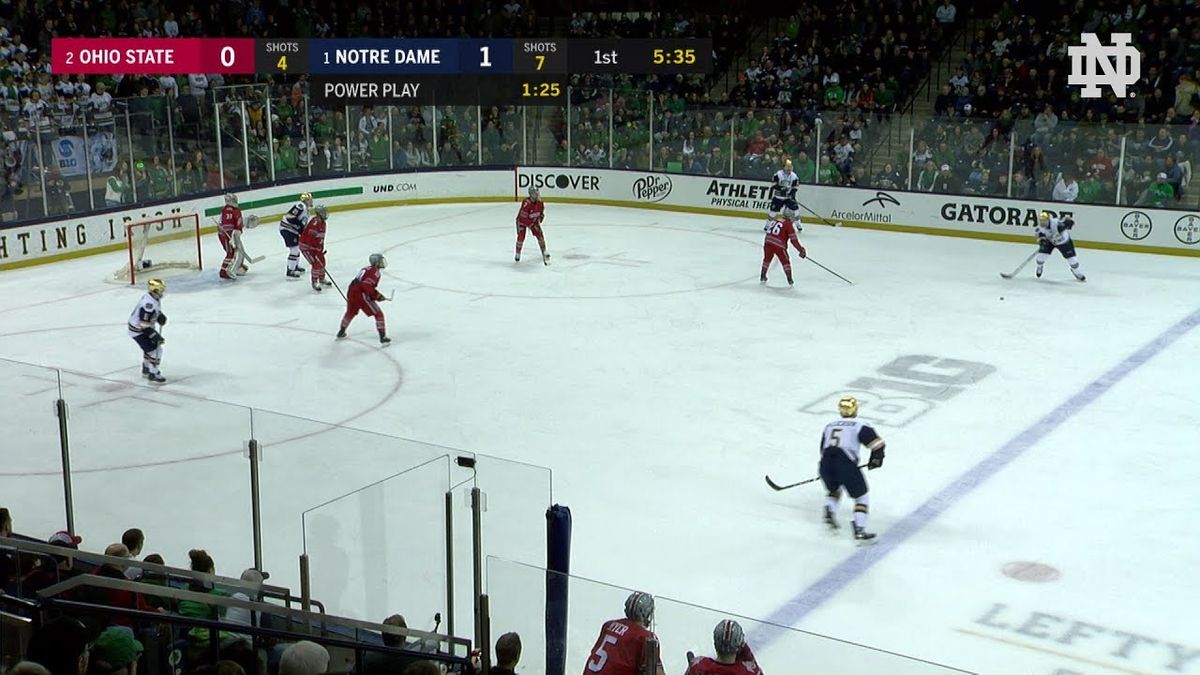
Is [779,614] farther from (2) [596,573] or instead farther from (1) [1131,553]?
(1) [1131,553]

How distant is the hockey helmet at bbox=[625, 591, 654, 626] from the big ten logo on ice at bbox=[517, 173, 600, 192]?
2113 cm

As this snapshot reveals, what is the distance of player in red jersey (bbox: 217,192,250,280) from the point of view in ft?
61.8

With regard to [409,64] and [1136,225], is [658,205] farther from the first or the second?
[1136,225]

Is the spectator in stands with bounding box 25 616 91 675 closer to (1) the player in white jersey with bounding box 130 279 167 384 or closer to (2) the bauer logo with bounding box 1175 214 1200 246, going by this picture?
(1) the player in white jersey with bounding box 130 279 167 384

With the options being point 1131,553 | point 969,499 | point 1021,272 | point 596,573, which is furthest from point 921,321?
point 596,573

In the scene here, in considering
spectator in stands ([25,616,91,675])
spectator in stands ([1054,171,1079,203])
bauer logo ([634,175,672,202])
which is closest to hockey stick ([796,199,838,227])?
bauer logo ([634,175,672,202])

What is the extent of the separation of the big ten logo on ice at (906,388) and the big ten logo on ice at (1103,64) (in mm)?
11298

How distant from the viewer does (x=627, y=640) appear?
5.62 meters

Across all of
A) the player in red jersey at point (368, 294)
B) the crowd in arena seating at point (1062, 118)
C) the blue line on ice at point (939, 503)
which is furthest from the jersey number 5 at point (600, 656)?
the crowd in arena seating at point (1062, 118)

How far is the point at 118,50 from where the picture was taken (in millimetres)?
24109

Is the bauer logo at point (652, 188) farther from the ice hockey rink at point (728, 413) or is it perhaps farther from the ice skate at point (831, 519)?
the ice skate at point (831, 519)

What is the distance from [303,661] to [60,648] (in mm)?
867

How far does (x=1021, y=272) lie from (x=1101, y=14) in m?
7.85

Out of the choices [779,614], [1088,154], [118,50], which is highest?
[118,50]
